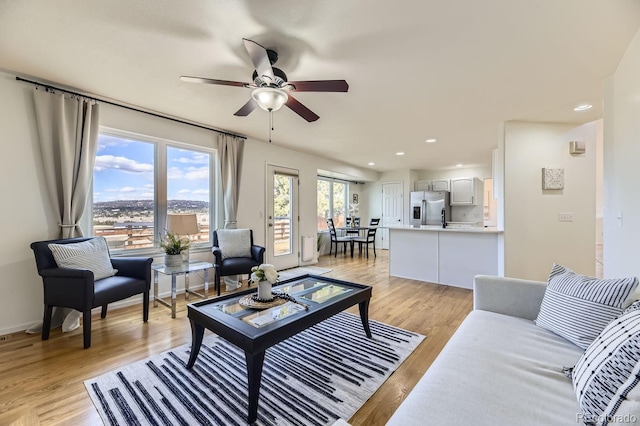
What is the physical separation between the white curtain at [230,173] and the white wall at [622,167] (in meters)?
4.37

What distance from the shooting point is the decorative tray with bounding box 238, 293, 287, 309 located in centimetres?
202

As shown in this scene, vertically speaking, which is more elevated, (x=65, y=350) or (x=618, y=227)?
(x=618, y=227)

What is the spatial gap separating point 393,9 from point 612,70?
229 centimetres

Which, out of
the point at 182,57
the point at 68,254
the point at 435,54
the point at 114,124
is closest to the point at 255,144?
the point at 114,124

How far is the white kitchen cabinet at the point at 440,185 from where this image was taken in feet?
25.2

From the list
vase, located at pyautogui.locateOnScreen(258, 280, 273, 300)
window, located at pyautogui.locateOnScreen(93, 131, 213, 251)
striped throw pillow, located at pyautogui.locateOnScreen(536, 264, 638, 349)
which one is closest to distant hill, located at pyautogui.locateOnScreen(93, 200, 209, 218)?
window, located at pyautogui.locateOnScreen(93, 131, 213, 251)

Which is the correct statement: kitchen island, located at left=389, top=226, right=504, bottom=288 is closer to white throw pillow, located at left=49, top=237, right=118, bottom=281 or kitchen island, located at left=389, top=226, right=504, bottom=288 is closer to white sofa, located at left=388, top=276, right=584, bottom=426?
white sofa, located at left=388, top=276, right=584, bottom=426

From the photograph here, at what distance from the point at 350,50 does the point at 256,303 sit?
207 cm

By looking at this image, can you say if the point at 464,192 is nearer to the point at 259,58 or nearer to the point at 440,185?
the point at 440,185

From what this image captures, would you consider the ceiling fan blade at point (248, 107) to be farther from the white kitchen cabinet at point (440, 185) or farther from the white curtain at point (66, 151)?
the white kitchen cabinet at point (440, 185)

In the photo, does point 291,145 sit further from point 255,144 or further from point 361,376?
point 361,376

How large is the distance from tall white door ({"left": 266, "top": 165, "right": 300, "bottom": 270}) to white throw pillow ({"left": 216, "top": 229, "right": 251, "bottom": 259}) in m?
0.90

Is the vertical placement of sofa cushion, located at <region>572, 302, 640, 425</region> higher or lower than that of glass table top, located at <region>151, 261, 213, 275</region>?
higher

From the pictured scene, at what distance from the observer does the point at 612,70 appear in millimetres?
2428
